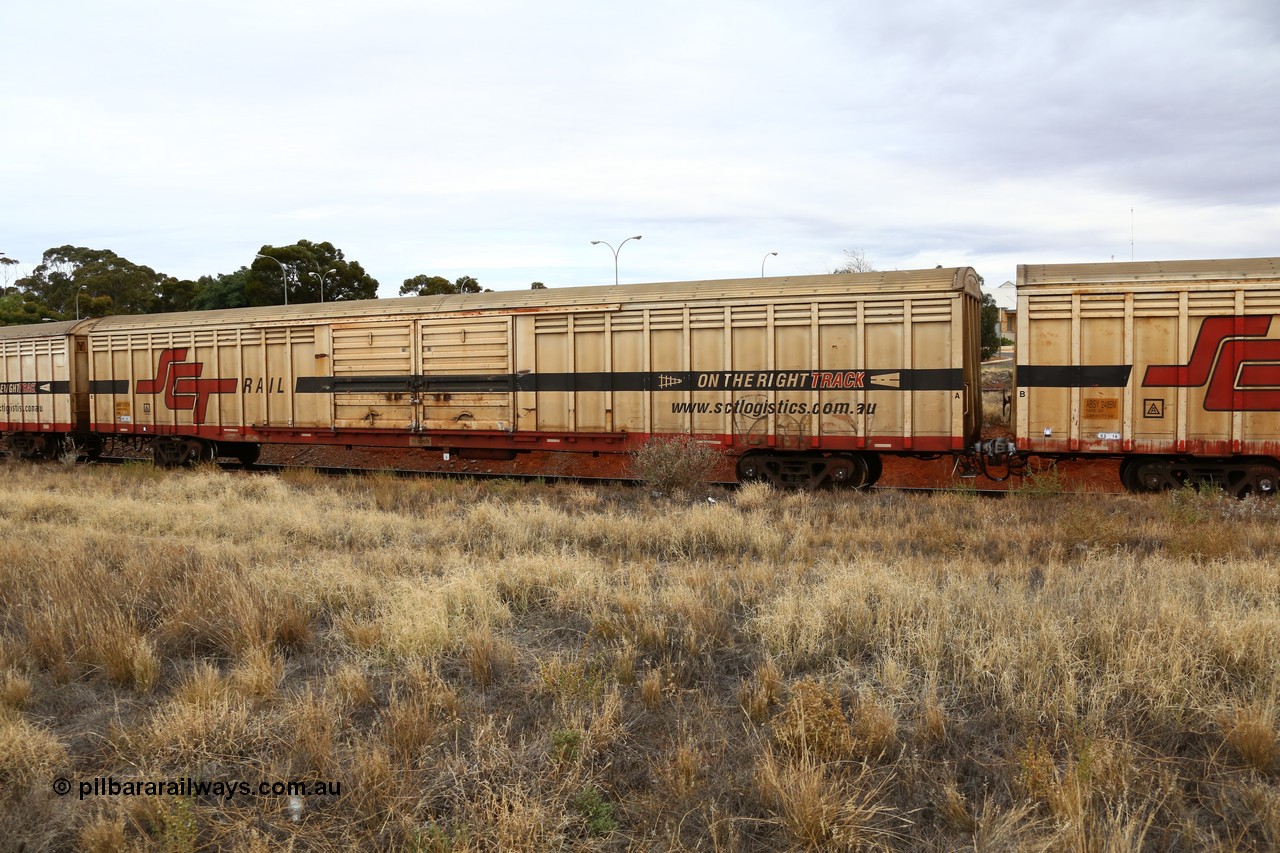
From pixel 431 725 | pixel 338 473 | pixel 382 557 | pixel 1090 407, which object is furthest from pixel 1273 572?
pixel 338 473

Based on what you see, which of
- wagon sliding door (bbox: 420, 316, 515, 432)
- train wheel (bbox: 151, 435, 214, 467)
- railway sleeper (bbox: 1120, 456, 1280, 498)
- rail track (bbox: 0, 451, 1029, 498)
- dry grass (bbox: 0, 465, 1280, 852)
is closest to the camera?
dry grass (bbox: 0, 465, 1280, 852)

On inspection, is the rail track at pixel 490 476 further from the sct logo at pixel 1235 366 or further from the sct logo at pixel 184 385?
the sct logo at pixel 1235 366

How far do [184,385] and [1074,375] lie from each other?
687 inches

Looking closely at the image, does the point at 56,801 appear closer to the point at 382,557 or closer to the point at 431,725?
the point at 431,725

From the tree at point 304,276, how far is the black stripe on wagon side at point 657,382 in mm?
33149

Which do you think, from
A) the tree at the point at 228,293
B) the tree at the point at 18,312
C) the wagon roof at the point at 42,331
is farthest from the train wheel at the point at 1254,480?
the tree at the point at 18,312

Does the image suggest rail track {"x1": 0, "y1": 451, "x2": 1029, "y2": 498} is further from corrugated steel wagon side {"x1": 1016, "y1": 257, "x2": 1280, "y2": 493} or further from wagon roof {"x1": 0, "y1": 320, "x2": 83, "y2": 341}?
wagon roof {"x1": 0, "y1": 320, "x2": 83, "y2": 341}

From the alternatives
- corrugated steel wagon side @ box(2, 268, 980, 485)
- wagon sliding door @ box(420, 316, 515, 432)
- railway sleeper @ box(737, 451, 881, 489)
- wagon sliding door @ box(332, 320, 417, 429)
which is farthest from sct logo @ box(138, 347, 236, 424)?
railway sleeper @ box(737, 451, 881, 489)

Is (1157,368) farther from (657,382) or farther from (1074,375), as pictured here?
(657,382)

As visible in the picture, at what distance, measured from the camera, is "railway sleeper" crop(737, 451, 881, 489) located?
13.8m

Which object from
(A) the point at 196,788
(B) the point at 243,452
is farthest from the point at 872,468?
(B) the point at 243,452

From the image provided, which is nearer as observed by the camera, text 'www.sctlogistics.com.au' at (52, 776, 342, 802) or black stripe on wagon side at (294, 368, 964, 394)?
text 'www.sctlogistics.com.au' at (52, 776, 342, 802)

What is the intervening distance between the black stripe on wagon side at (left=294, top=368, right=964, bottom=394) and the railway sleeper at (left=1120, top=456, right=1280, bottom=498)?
288 cm

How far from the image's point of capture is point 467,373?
51.6 ft
